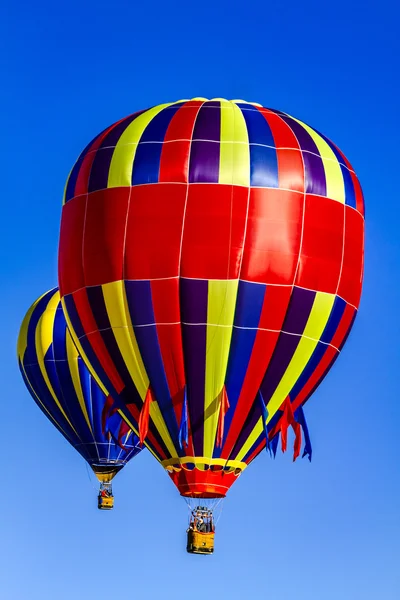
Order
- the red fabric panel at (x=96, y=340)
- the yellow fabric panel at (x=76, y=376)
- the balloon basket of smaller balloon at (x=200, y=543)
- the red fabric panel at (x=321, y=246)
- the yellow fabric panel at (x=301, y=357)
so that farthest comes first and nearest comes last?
1. the yellow fabric panel at (x=76, y=376)
2. the red fabric panel at (x=96, y=340)
3. the yellow fabric panel at (x=301, y=357)
4. the red fabric panel at (x=321, y=246)
5. the balloon basket of smaller balloon at (x=200, y=543)

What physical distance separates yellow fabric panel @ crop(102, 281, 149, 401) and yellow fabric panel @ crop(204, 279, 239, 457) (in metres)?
1.30

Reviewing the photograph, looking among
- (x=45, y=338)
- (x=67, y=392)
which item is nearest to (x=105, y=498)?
(x=67, y=392)

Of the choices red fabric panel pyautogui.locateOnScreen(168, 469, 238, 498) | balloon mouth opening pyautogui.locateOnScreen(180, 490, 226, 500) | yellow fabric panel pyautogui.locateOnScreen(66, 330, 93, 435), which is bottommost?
balloon mouth opening pyautogui.locateOnScreen(180, 490, 226, 500)

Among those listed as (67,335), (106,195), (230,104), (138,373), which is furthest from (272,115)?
(67,335)

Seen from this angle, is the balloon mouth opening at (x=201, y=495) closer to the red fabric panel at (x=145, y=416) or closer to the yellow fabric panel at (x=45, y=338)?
the red fabric panel at (x=145, y=416)

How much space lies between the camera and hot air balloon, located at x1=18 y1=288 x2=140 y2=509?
141 ft

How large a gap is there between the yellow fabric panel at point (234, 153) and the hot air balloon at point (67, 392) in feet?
36.2

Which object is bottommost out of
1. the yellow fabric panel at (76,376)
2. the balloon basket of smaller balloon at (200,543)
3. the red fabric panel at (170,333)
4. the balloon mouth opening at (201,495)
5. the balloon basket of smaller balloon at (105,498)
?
the balloon basket of smaller balloon at (200,543)

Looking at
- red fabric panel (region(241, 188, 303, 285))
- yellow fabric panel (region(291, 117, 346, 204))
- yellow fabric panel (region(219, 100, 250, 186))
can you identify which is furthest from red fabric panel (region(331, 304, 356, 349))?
yellow fabric panel (region(219, 100, 250, 186))

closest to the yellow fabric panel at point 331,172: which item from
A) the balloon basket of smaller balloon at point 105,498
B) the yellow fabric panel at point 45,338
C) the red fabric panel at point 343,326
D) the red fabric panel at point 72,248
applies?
the red fabric panel at point 343,326

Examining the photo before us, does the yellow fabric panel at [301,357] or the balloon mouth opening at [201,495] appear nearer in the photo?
the balloon mouth opening at [201,495]

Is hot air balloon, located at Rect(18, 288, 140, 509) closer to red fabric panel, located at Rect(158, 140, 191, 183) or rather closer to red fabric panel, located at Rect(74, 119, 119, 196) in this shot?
red fabric panel, located at Rect(74, 119, 119, 196)

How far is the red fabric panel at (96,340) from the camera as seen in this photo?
33.6 m

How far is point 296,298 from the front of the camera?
32969mm
